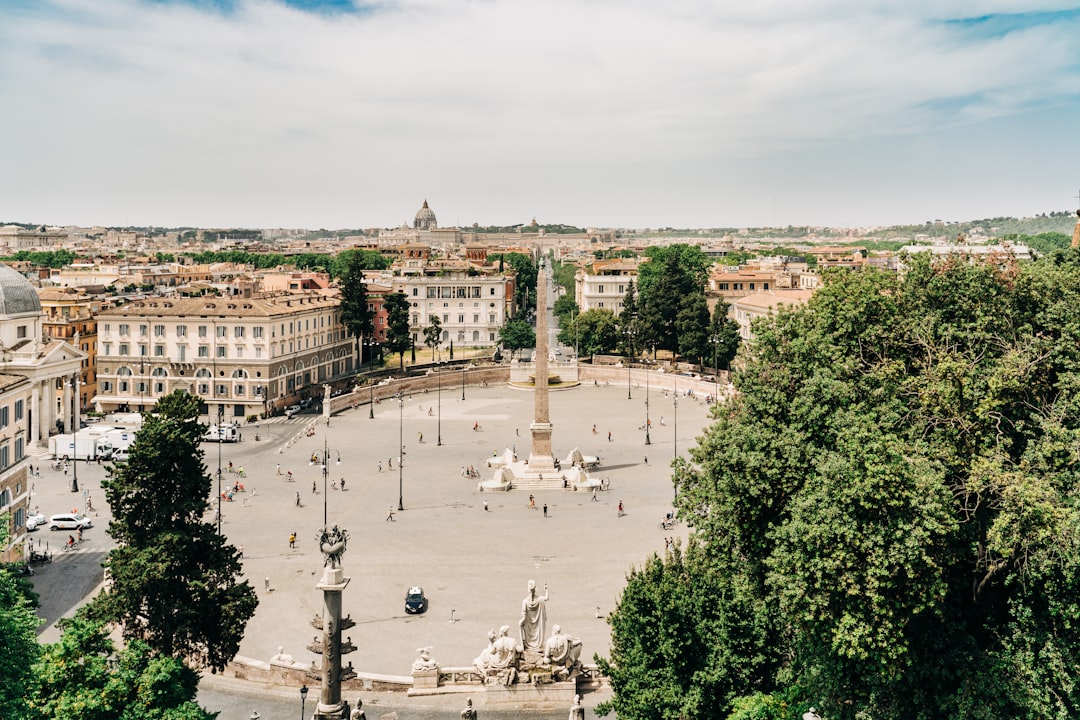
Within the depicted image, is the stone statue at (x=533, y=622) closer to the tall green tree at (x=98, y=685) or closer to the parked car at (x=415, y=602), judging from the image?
the parked car at (x=415, y=602)

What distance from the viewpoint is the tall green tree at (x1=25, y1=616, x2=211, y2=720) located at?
57.3ft

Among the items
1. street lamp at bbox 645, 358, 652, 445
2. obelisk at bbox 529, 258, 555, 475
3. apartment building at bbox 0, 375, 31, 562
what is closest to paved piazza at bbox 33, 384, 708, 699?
street lamp at bbox 645, 358, 652, 445

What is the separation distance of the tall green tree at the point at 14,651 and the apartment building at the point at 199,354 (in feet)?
174

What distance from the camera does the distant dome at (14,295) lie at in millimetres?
56844

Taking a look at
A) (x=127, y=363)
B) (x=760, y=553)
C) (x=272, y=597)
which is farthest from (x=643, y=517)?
(x=127, y=363)

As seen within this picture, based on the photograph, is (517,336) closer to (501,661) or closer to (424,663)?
(424,663)

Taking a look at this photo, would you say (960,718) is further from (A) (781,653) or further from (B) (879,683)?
(A) (781,653)

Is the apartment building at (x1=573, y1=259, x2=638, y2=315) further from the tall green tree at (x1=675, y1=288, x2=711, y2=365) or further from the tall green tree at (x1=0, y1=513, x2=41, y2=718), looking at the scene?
Result: the tall green tree at (x1=0, y1=513, x2=41, y2=718)

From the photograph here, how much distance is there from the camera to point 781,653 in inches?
869

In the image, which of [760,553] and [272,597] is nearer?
[760,553]

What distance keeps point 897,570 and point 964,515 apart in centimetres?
312

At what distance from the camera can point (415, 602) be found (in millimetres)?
32250

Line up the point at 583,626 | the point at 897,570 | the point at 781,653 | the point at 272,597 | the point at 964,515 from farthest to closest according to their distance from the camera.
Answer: the point at 272,597 < the point at 583,626 < the point at 781,653 < the point at 964,515 < the point at 897,570

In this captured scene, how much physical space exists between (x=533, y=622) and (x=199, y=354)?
2112 inches
